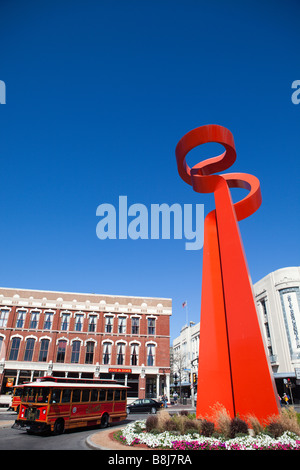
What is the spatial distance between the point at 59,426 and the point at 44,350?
90.2 ft

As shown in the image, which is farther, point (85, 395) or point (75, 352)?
point (75, 352)

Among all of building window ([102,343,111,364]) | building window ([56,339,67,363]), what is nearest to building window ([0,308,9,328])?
building window ([56,339,67,363])

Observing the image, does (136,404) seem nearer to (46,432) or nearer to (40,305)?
(46,432)

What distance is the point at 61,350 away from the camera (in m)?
39.4

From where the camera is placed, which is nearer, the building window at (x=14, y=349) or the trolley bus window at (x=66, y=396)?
the trolley bus window at (x=66, y=396)

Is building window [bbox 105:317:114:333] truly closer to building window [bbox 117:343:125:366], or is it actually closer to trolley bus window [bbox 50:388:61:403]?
building window [bbox 117:343:125:366]

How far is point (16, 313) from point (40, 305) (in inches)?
123

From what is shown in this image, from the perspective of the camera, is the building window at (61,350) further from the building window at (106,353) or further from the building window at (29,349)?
the building window at (106,353)

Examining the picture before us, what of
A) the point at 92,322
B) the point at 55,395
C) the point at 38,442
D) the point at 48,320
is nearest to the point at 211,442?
the point at 38,442

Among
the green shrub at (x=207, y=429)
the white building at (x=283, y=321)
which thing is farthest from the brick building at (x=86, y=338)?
the green shrub at (x=207, y=429)

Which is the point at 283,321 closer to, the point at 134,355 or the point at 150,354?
the point at 150,354

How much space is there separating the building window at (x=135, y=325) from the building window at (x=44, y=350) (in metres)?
11.1

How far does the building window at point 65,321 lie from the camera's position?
40.6 metres
